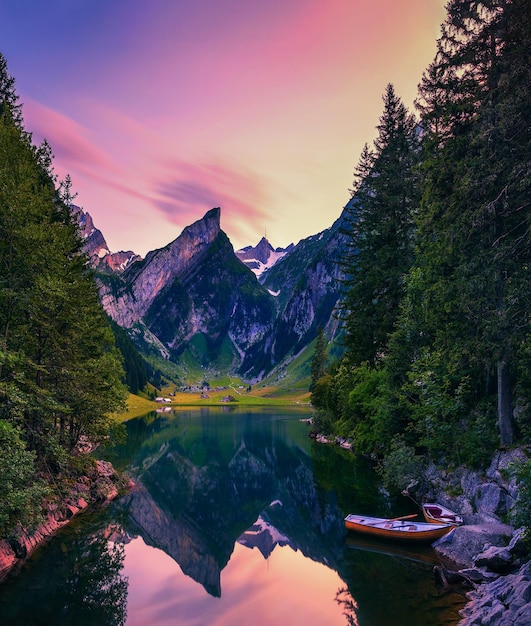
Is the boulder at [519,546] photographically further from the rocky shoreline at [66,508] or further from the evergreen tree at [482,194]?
the rocky shoreline at [66,508]

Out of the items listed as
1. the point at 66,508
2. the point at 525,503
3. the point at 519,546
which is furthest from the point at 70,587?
the point at 525,503

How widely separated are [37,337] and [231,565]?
19070 mm

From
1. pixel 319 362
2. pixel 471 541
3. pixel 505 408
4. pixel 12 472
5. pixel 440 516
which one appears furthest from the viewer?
pixel 319 362

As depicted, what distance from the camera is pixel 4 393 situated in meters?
19.2

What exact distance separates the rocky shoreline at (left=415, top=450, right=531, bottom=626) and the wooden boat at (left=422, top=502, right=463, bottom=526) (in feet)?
1.94

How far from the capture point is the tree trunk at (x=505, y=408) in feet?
82.7

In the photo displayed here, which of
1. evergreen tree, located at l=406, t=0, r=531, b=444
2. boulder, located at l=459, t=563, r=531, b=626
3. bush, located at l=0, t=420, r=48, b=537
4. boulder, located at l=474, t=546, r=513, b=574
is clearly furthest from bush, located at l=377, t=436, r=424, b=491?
bush, located at l=0, t=420, r=48, b=537

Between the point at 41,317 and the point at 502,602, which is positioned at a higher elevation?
the point at 41,317

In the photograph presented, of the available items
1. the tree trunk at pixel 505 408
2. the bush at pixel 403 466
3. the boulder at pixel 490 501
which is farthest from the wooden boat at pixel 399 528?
the tree trunk at pixel 505 408

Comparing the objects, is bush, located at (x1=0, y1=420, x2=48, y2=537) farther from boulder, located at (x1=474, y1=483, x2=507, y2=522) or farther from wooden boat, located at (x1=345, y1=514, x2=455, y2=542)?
boulder, located at (x1=474, y1=483, x2=507, y2=522)

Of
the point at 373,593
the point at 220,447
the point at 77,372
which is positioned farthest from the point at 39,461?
the point at 220,447

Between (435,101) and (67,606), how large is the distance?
3757 centimetres

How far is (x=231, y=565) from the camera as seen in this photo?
87.8ft

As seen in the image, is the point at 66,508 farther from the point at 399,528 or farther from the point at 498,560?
the point at 498,560
